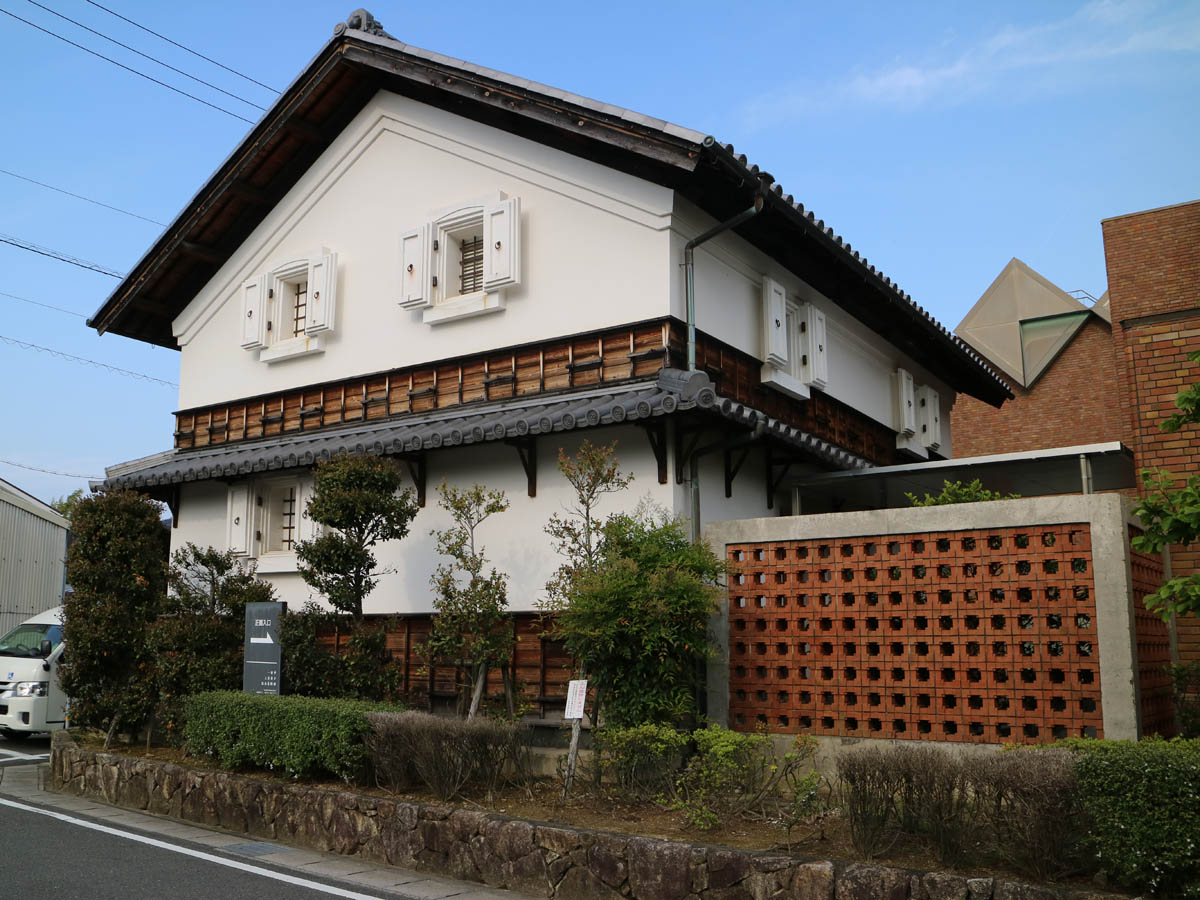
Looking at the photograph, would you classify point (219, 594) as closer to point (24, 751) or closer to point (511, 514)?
point (511, 514)

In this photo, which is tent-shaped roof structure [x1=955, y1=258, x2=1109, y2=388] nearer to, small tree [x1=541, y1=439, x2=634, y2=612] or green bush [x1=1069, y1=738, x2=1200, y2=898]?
small tree [x1=541, y1=439, x2=634, y2=612]

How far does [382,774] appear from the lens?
982 cm

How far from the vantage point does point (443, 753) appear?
30.8 ft

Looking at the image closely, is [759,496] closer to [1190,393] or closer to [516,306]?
[516,306]

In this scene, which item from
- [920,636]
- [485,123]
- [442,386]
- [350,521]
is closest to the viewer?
[920,636]

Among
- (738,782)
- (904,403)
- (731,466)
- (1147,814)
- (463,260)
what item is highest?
(463,260)

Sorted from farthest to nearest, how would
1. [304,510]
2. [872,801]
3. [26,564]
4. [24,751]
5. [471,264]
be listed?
[26,564] < [24,751] < [304,510] < [471,264] < [872,801]

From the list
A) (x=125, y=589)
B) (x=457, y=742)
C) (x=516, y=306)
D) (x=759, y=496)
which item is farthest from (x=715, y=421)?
(x=125, y=589)

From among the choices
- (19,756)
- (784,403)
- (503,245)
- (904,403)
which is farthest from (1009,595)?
(19,756)

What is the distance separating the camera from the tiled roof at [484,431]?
35.2 feet

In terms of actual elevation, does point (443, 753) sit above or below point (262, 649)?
below

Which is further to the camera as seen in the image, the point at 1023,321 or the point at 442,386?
the point at 1023,321

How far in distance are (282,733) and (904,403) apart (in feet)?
41.1

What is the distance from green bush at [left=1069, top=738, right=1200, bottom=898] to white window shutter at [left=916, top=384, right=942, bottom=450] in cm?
1359
